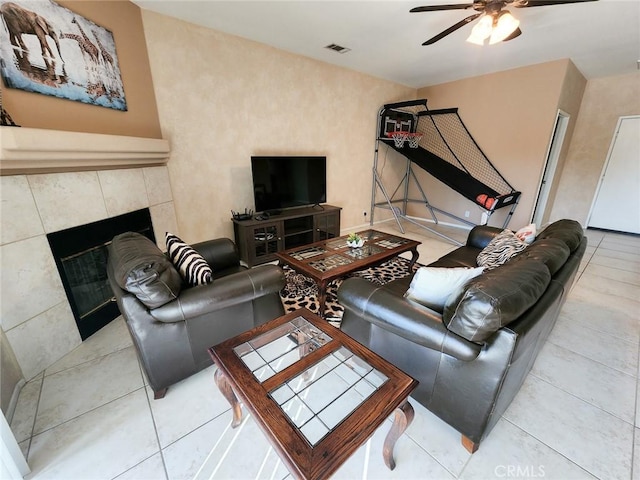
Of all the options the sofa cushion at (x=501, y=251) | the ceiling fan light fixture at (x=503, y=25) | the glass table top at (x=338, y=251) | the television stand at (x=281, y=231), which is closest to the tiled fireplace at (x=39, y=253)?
the television stand at (x=281, y=231)

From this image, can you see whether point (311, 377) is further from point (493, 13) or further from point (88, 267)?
point (493, 13)

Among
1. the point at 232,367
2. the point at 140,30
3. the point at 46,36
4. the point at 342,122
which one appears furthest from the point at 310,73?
the point at 232,367

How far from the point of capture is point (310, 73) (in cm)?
363

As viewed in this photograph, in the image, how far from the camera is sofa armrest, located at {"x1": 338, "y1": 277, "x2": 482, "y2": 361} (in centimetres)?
109

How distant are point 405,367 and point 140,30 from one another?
3.48m

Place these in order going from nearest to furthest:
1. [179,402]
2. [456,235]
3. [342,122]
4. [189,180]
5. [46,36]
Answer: [179,402], [46,36], [189,180], [342,122], [456,235]

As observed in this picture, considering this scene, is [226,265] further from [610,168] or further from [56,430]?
[610,168]

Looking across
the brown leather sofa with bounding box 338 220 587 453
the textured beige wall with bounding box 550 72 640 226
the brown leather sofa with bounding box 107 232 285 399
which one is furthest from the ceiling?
the brown leather sofa with bounding box 338 220 587 453

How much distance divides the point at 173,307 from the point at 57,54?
199 cm

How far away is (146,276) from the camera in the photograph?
4.02 feet

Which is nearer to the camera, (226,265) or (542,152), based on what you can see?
(226,265)

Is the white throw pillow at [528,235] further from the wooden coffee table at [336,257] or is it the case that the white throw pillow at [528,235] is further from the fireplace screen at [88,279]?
the fireplace screen at [88,279]

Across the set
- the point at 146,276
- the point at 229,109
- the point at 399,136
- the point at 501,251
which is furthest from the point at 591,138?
the point at 146,276

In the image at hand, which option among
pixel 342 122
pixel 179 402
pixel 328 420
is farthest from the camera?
pixel 342 122
